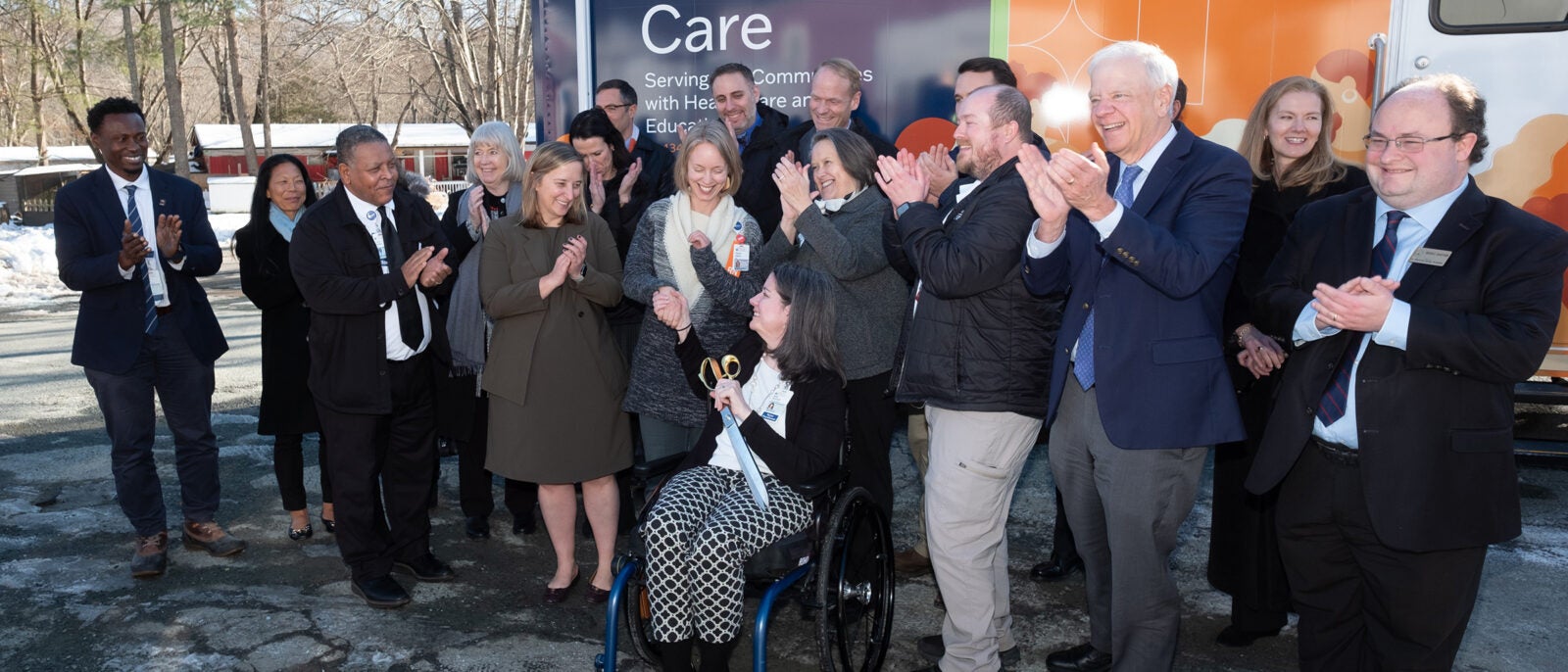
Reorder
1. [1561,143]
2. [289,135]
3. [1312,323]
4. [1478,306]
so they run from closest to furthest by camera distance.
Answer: [1478,306]
[1312,323]
[1561,143]
[289,135]

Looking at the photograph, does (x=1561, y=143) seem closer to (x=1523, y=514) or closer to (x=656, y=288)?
(x=1523, y=514)

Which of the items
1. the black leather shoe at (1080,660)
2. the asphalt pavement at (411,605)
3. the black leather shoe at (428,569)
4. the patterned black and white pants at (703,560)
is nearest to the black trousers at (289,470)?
the asphalt pavement at (411,605)

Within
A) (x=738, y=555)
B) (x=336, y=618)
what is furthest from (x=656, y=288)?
(x=336, y=618)

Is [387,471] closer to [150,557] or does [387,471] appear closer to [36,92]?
[150,557]

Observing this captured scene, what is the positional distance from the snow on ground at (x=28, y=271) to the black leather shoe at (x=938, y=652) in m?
12.5

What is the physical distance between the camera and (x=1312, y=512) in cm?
277

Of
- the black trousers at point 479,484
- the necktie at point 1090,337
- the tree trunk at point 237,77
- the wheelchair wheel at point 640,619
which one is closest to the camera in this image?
the necktie at point 1090,337

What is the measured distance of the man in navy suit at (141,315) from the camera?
4.37 meters

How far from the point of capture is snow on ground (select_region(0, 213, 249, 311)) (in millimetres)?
13805

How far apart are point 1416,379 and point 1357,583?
616mm

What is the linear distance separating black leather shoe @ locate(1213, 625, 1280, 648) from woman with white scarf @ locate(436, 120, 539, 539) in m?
3.11

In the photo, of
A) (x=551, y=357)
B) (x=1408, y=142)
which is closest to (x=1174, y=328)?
(x=1408, y=142)

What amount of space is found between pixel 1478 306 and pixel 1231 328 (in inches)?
50.0

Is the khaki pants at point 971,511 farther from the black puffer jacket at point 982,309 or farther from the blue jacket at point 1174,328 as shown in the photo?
the blue jacket at point 1174,328
